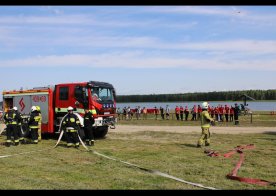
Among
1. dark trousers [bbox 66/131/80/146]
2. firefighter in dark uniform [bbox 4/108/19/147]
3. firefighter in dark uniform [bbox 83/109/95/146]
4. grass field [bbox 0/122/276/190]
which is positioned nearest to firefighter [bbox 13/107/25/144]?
firefighter in dark uniform [bbox 4/108/19/147]

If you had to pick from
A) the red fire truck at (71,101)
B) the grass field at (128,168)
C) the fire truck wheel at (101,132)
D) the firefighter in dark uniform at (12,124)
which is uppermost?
the red fire truck at (71,101)

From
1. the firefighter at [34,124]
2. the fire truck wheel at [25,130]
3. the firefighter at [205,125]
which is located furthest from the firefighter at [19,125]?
the firefighter at [205,125]

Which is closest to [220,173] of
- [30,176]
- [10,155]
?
[30,176]

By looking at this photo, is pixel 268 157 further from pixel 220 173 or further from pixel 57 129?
pixel 57 129

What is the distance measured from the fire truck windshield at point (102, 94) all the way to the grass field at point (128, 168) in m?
3.09

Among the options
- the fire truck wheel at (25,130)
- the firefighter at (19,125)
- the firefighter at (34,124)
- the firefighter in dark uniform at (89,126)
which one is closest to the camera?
the firefighter in dark uniform at (89,126)

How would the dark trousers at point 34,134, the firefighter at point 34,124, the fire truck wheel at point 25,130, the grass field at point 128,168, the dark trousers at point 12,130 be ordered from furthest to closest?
the fire truck wheel at point 25,130
the dark trousers at point 34,134
the firefighter at point 34,124
the dark trousers at point 12,130
the grass field at point 128,168

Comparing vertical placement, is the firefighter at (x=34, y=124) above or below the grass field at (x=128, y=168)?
above

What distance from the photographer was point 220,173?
8367 millimetres

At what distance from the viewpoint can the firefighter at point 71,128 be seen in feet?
45.6

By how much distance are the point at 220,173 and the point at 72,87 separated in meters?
9.59

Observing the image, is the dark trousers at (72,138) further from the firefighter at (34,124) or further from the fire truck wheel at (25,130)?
the fire truck wheel at (25,130)

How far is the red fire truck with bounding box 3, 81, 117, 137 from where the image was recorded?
15852 mm

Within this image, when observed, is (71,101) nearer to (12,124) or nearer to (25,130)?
(12,124)
